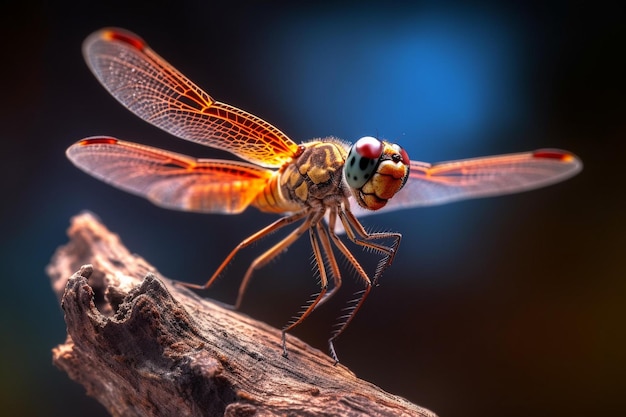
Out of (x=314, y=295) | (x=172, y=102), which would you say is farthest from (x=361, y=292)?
(x=172, y=102)

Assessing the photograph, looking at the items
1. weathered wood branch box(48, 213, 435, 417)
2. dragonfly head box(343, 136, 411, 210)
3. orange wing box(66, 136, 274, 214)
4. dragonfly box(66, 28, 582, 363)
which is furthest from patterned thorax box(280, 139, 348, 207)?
weathered wood branch box(48, 213, 435, 417)

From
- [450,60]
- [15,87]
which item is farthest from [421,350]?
[15,87]

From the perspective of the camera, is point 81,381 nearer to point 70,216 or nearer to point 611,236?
point 70,216

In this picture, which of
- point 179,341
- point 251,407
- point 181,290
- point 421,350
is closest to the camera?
point 251,407

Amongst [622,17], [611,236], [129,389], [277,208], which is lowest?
[129,389]

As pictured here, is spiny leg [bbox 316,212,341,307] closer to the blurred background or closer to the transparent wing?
the transparent wing

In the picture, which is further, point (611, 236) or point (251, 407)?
point (611, 236)
